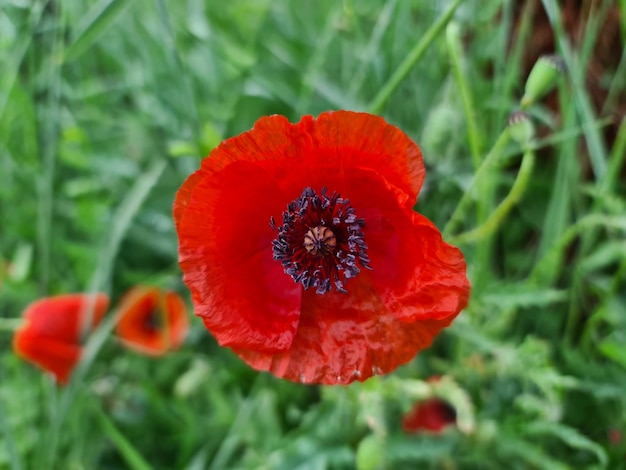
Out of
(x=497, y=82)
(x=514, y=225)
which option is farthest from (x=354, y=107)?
(x=514, y=225)

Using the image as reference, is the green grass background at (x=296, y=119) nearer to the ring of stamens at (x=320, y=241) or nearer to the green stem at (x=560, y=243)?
the green stem at (x=560, y=243)

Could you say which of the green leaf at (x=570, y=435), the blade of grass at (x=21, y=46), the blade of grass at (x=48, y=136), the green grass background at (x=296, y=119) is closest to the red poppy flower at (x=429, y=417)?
the green grass background at (x=296, y=119)

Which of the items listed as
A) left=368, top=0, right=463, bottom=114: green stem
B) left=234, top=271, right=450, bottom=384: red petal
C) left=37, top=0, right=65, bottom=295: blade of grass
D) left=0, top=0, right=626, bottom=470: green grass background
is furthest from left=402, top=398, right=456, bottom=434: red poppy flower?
left=37, top=0, right=65, bottom=295: blade of grass

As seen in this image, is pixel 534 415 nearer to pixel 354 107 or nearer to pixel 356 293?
pixel 356 293

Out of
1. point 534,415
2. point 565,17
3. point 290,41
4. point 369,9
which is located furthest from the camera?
point 369,9

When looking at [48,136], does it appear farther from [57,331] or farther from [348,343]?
[348,343]

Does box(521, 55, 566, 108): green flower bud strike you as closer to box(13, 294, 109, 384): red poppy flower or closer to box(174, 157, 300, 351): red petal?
box(174, 157, 300, 351): red petal

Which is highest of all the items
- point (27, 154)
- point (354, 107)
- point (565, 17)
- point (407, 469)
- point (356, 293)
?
point (565, 17)
